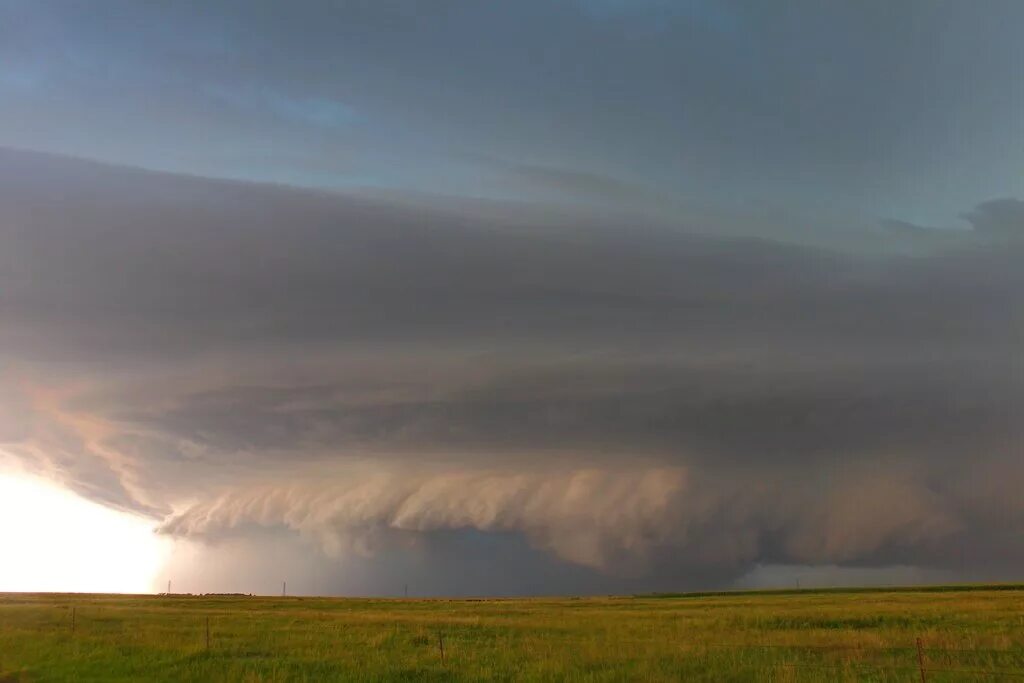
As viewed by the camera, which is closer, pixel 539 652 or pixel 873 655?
pixel 873 655

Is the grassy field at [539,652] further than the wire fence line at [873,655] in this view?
Yes

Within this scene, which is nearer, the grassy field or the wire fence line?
the wire fence line

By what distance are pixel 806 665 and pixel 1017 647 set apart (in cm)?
1209

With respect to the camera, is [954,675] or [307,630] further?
[307,630]

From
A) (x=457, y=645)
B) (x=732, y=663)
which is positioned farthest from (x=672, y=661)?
(x=457, y=645)

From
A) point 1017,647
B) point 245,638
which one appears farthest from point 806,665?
point 245,638

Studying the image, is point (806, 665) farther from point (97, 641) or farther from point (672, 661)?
point (97, 641)

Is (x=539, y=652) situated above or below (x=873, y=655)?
above

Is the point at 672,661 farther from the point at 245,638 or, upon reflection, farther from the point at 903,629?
the point at 245,638

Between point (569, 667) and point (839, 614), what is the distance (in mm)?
42343

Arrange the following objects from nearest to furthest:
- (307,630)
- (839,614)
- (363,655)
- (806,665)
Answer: (806,665), (363,655), (307,630), (839,614)

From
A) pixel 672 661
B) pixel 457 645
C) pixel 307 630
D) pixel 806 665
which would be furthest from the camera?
pixel 307 630

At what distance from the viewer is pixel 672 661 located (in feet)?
108

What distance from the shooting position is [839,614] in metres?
65.2
